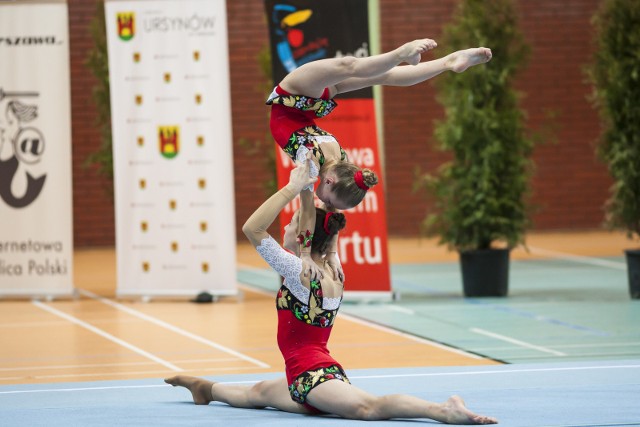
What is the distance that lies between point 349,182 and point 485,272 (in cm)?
540

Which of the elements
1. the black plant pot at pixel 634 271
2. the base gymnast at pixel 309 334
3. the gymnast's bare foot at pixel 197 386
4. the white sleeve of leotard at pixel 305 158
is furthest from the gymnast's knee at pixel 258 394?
the black plant pot at pixel 634 271

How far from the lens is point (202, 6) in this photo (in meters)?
9.94

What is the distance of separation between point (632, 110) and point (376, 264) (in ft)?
7.85

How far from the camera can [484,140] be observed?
10203mm

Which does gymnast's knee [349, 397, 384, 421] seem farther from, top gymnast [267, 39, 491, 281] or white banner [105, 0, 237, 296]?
white banner [105, 0, 237, 296]

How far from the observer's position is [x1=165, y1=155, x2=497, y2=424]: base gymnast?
4672 mm

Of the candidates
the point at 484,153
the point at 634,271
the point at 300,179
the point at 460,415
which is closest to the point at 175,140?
the point at 484,153

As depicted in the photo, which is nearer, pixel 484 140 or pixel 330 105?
pixel 330 105

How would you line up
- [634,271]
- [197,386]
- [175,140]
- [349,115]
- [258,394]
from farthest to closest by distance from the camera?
[175,140] < [349,115] < [634,271] < [197,386] < [258,394]

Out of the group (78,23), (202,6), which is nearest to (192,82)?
(202,6)

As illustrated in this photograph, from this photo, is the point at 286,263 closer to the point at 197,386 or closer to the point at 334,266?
the point at 334,266

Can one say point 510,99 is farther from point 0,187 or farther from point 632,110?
point 0,187

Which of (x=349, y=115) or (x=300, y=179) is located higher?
(x=349, y=115)

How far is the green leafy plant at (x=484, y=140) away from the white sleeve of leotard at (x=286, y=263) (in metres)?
5.29
